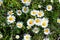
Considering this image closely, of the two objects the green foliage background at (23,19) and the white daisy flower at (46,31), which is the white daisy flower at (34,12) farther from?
the white daisy flower at (46,31)

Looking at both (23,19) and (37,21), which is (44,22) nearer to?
A: (37,21)

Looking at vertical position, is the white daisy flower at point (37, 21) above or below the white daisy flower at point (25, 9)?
below

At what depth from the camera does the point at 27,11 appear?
9.28 ft

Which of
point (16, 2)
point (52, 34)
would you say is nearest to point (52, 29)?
point (52, 34)

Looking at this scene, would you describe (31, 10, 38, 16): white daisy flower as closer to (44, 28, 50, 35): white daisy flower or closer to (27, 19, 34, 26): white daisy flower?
(27, 19, 34, 26): white daisy flower

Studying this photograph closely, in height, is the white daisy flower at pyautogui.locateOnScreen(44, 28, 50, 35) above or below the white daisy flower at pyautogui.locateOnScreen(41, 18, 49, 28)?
below

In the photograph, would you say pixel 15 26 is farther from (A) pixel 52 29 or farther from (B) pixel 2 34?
(A) pixel 52 29

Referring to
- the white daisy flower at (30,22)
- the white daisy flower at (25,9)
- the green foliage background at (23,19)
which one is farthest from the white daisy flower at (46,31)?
the white daisy flower at (25,9)

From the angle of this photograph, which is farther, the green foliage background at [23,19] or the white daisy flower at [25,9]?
the white daisy flower at [25,9]

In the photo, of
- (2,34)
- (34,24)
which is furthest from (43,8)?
(2,34)

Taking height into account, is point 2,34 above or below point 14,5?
below

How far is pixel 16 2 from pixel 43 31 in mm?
443

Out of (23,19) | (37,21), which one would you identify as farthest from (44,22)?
(23,19)

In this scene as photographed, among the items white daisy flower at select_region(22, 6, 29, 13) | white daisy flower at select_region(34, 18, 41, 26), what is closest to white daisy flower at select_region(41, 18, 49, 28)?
white daisy flower at select_region(34, 18, 41, 26)
